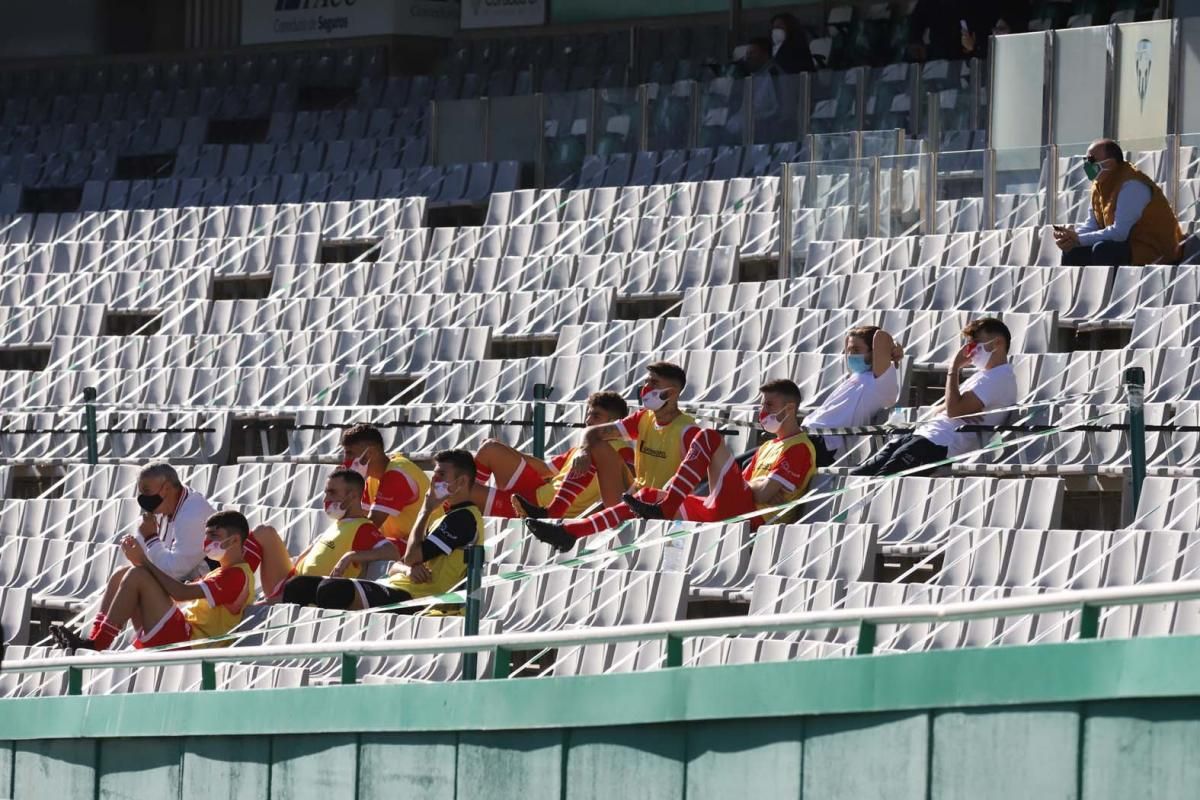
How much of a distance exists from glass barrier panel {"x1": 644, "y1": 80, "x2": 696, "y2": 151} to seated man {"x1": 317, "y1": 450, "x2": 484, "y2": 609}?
6.57 metres

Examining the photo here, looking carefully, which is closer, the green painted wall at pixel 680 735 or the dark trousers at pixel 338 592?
the green painted wall at pixel 680 735

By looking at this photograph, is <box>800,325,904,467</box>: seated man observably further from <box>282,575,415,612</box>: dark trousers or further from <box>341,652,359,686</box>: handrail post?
<box>341,652,359,686</box>: handrail post

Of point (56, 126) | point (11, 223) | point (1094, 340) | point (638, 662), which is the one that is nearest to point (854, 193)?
point (1094, 340)

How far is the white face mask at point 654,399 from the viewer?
9.00m

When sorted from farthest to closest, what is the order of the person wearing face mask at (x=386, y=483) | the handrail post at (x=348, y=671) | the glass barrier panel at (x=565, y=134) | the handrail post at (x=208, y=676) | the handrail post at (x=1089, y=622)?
the glass barrier panel at (x=565, y=134) < the person wearing face mask at (x=386, y=483) < the handrail post at (x=208, y=676) < the handrail post at (x=348, y=671) < the handrail post at (x=1089, y=622)

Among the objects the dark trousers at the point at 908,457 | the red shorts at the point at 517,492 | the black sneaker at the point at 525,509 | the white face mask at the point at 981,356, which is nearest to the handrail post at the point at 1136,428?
the dark trousers at the point at 908,457

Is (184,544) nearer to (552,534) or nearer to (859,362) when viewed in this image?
(552,534)

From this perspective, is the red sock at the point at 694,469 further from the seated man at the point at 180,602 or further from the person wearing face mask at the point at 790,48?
the person wearing face mask at the point at 790,48

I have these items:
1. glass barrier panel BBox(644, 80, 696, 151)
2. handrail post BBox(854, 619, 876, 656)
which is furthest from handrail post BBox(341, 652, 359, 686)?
glass barrier panel BBox(644, 80, 696, 151)

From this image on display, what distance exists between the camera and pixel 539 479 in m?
9.58

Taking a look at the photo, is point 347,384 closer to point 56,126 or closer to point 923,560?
point 923,560

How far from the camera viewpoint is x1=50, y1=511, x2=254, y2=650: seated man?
8.67 meters

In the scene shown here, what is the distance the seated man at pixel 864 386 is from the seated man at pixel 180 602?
2312mm

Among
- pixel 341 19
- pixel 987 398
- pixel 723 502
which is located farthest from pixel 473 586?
pixel 341 19
